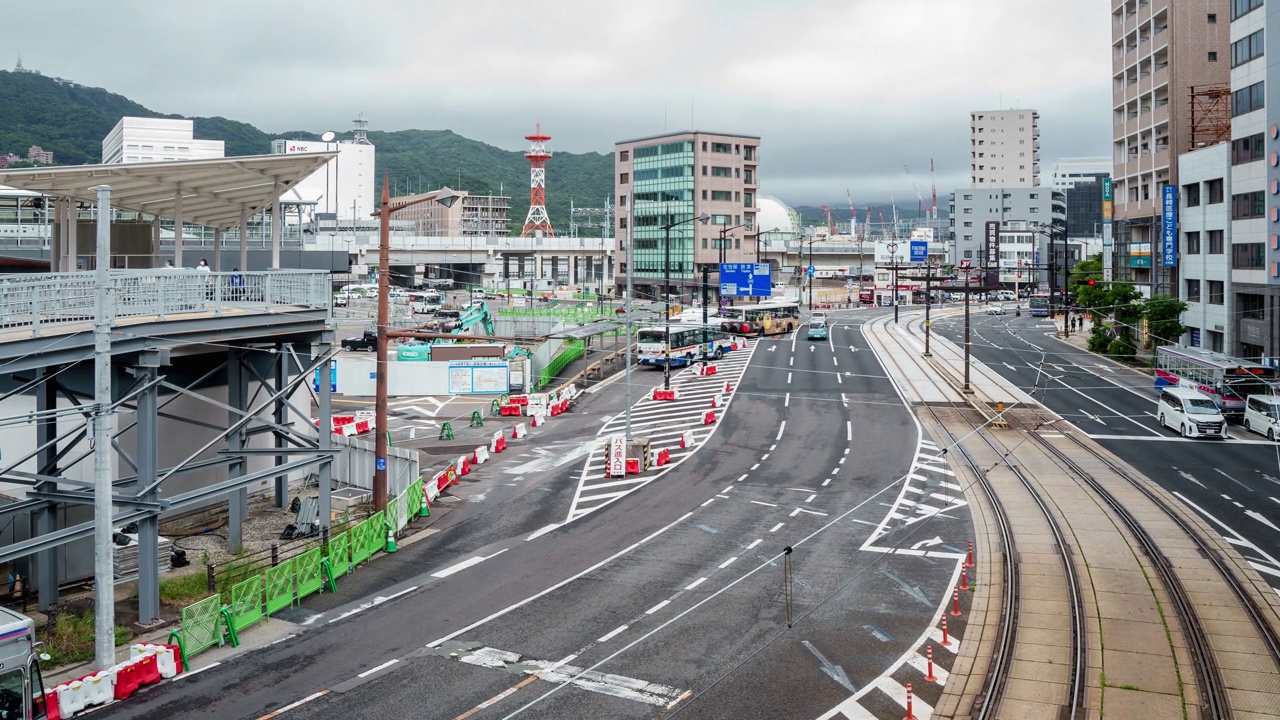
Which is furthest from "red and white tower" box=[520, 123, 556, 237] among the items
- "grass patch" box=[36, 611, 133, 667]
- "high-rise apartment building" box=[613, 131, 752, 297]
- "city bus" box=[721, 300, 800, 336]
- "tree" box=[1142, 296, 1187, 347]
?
"grass patch" box=[36, 611, 133, 667]

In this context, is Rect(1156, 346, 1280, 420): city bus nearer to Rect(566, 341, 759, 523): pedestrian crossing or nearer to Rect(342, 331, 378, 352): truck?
Rect(566, 341, 759, 523): pedestrian crossing

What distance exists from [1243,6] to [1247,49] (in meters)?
2.83

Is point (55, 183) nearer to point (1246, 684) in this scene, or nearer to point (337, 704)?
point (337, 704)

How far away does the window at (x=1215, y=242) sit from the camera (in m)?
65.8

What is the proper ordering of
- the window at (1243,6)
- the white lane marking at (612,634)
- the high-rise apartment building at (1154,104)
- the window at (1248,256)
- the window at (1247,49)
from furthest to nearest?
the high-rise apartment building at (1154,104) → the window at (1248,256) → the window at (1243,6) → the window at (1247,49) → the white lane marking at (612,634)

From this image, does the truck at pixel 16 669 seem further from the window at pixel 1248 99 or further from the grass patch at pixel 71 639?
the window at pixel 1248 99

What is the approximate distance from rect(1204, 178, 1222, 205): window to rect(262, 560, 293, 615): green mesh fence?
64.4 m

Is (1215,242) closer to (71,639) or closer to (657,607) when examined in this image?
(657,607)

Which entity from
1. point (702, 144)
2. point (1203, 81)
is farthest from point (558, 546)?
point (702, 144)

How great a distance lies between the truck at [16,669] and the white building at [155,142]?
502 ft

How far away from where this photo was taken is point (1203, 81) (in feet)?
257

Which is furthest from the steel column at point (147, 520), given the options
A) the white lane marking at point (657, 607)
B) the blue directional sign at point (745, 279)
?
the blue directional sign at point (745, 279)

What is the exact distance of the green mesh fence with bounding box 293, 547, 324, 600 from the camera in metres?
23.8

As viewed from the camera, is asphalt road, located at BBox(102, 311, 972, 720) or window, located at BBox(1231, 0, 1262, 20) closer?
asphalt road, located at BBox(102, 311, 972, 720)
